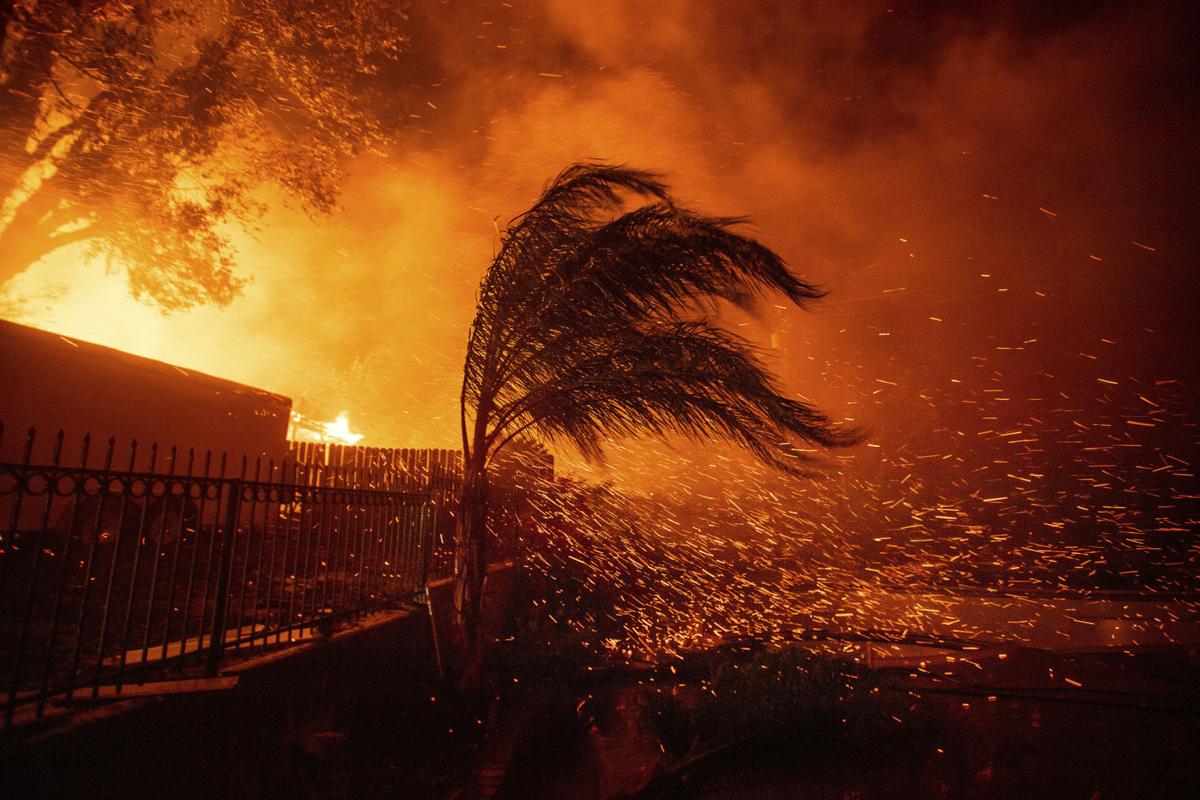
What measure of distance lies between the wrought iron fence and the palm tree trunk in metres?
0.62

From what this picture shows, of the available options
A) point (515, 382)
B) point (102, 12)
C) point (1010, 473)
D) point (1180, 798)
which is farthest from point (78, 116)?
point (1010, 473)

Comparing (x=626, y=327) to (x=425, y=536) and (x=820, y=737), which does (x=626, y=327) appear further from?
(x=820, y=737)

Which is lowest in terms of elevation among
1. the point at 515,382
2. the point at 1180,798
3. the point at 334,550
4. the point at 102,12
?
the point at 1180,798

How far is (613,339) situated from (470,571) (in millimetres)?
2611

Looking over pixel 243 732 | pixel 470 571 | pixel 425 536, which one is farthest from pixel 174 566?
pixel 425 536

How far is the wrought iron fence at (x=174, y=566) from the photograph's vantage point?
3072mm

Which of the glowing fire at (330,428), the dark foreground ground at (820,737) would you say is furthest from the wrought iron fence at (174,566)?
the glowing fire at (330,428)

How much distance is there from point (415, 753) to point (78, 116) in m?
12.6

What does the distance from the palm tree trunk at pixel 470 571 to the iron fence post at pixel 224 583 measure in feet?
8.61

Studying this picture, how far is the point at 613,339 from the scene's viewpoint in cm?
631

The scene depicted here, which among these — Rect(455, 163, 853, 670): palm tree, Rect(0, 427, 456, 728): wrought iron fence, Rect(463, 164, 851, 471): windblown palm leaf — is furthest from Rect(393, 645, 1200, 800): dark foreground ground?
Rect(463, 164, 851, 471): windblown palm leaf

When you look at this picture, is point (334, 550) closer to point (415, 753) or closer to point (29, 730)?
point (415, 753)

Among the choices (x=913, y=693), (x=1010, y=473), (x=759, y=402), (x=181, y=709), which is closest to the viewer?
(x=181, y=709)

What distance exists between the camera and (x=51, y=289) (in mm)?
13281
